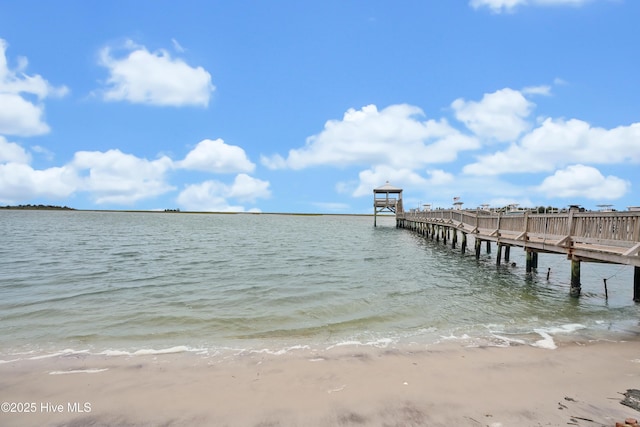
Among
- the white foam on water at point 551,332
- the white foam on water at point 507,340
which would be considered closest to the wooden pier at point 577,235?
the white foam on water at point 551,332

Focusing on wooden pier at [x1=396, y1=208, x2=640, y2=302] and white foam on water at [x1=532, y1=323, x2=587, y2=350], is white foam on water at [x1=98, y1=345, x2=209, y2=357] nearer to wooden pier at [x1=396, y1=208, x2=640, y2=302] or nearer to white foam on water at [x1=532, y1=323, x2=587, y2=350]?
white foam on water at [x1=532, y1=323, x2=587, y2=350]

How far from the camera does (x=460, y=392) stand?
15.7 feet

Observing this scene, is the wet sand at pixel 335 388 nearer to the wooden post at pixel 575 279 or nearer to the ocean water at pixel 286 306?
the ocean water at pixel 286 306

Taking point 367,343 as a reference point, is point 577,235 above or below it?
above

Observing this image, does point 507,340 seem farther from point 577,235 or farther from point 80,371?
point 80,371

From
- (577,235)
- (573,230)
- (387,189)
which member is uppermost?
(387,189)

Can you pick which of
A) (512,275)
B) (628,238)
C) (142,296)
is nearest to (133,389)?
(142,296)

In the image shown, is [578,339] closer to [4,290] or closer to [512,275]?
[512,275]

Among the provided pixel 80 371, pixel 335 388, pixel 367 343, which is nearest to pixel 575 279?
pixel 367 343

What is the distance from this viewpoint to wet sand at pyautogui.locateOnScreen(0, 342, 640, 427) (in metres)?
4.18

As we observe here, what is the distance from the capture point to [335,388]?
493cm

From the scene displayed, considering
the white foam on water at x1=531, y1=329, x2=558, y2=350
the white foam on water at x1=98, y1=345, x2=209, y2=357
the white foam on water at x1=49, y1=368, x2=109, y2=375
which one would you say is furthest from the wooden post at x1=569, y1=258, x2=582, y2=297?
the white foam on water at x1=49, y1=368, x2=109, y2=375

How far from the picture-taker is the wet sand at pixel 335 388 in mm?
4184

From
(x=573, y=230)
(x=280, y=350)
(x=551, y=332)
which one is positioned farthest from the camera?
(x=573, y=230)
